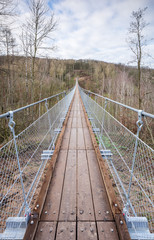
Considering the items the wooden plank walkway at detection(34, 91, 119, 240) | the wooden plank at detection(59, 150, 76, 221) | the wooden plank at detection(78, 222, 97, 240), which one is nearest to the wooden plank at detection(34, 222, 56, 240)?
the wooden plank walkway at detection(34, 91, 119, 240)

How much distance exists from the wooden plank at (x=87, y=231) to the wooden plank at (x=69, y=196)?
0.12 metres

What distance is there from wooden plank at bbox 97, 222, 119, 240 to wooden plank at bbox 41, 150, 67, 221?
502 mm

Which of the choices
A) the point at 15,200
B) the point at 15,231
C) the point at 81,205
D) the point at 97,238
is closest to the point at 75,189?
the point at 81,205

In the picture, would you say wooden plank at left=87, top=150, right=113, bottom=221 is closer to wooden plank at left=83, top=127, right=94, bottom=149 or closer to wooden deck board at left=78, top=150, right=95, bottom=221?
wooden deck board at left=78, top=150, right=95, bottom=221

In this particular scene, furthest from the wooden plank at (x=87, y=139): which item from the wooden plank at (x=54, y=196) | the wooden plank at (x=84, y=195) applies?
the wooden plank at (x=54, y=196)

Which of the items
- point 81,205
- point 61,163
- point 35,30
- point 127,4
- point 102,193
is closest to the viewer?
point 81,205

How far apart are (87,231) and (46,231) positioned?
1.41 feet

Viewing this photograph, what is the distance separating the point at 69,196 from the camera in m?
1.83

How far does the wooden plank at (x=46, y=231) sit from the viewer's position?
134 cm

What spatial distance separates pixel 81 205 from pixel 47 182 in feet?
1.90

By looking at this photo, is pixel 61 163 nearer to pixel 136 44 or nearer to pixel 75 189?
pixel 75 189

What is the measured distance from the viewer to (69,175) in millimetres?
2277

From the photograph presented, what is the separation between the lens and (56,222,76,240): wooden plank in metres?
1.34

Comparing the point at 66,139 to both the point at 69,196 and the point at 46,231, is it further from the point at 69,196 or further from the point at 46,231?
the point at 46,231
